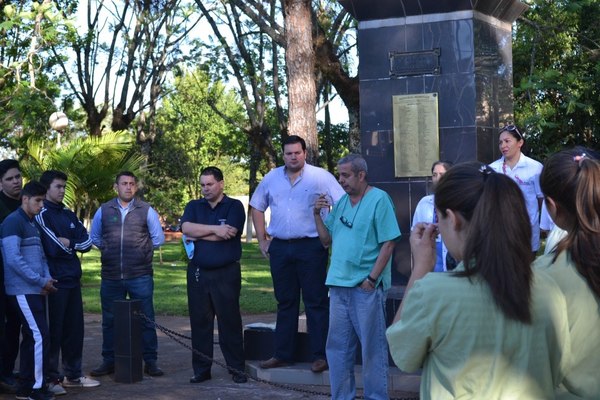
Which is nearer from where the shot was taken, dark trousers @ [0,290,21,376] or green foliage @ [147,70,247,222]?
dark trousers @ [0,290,21,376]

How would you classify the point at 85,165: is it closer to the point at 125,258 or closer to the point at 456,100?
the point at 125,258

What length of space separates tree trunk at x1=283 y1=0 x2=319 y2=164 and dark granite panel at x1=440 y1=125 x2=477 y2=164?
18.9 feet

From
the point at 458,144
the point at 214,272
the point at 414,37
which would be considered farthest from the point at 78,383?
the point at 414,37

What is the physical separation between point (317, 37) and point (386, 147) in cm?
1168

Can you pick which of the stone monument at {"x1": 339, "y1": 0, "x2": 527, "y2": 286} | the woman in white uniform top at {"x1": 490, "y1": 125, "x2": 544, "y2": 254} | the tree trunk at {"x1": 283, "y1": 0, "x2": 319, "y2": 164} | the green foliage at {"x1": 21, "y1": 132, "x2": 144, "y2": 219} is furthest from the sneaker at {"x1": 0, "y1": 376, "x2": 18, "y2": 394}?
the green foliage at {"x1": 21, "y1": 132, "x2": 144, "y2": 219}

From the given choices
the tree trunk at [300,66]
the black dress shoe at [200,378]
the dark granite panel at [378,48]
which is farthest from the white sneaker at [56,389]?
the tree trunk at [300,66]

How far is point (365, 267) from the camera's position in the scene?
7242 mm

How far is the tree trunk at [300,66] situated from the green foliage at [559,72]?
379cm

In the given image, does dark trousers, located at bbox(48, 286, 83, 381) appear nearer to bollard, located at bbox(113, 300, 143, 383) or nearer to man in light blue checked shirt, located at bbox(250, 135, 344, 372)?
bollard, located at bbox(113, 300, 143, 383)

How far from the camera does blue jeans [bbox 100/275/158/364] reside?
9734 millimetres

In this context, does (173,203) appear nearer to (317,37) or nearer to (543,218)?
(317,37)

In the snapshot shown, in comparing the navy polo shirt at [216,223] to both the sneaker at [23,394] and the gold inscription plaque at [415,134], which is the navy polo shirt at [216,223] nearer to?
the gold inscription plaque at [415,134]

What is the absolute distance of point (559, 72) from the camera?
1691 centimetres

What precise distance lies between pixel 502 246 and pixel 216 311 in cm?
676
